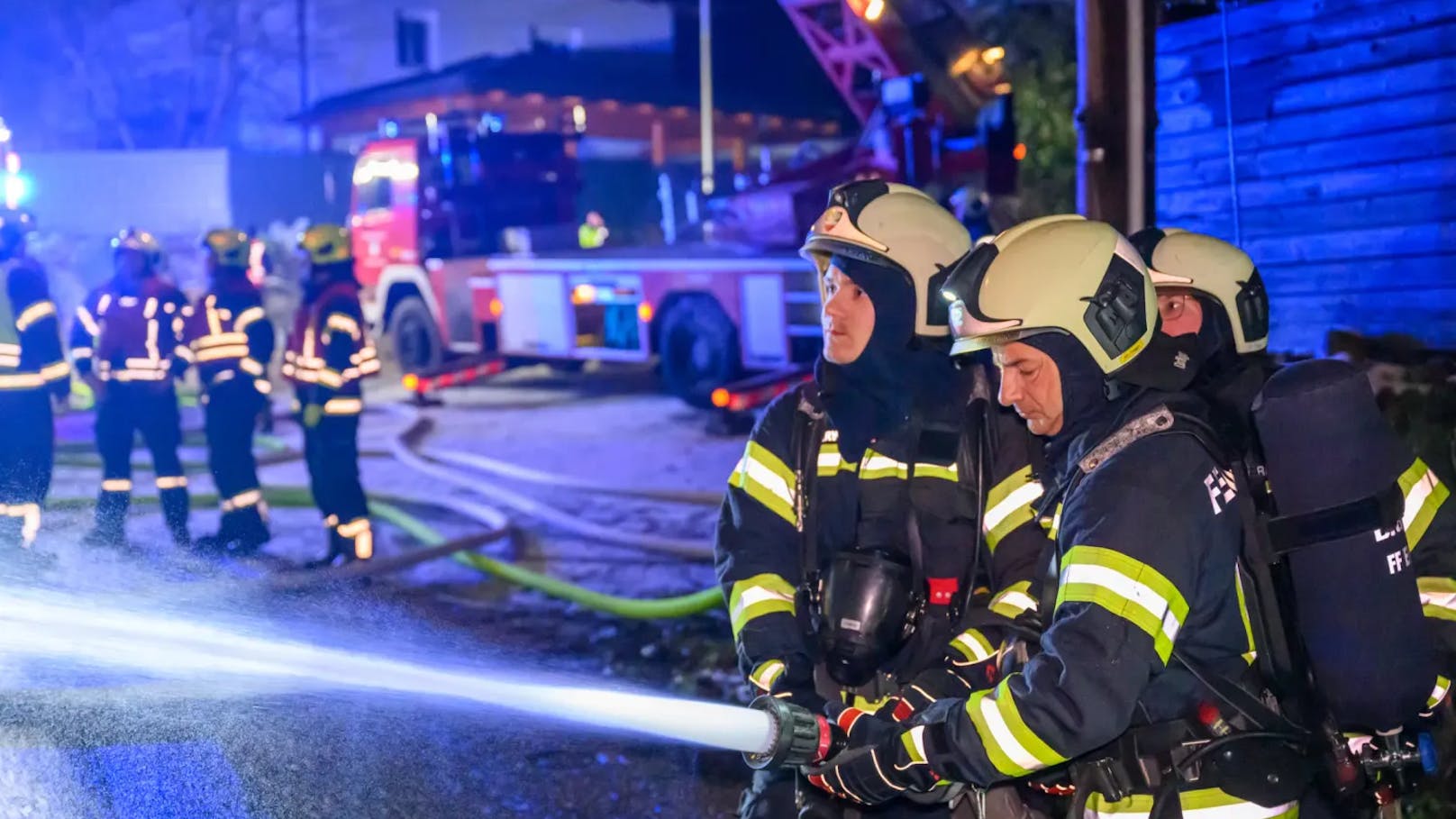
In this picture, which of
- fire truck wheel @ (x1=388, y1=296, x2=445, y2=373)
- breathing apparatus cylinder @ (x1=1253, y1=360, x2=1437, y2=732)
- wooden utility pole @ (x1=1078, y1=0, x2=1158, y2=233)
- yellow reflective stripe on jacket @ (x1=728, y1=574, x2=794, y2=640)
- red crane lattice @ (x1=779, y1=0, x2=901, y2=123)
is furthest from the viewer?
fire truck wheel @ (x1=388, y1=296, x2=445, y2=373)

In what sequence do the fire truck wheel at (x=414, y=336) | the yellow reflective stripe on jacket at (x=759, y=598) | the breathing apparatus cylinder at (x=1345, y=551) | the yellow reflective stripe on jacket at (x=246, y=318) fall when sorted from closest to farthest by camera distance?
the breathing apparatus cylinder at (x=1345, y=551) < the yellow reflective stripe on jacket at (x=759, y=598) < the yellow reflective stripe on jacket at (x=246, y=318) < the fire truck wheel at (x=414, y=336)

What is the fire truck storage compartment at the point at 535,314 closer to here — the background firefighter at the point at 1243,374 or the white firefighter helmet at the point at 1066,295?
the background firefighter at the point at 1243,374

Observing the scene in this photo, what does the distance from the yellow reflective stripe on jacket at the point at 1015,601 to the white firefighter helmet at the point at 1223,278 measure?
734 mm

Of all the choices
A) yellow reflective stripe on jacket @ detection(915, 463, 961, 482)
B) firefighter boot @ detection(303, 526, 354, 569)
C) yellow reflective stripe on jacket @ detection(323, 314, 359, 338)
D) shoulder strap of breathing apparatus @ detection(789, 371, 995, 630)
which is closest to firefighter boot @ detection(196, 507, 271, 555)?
firefighter boot @ detection(303, 526, 354, 569)

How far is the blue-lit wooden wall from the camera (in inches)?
195

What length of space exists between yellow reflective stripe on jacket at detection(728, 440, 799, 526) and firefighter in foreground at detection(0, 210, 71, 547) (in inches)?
212

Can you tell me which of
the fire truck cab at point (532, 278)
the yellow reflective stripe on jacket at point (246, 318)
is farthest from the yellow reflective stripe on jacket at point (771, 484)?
the fire truck cab at point (532, 278)

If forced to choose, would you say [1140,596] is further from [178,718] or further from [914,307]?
[178,718]

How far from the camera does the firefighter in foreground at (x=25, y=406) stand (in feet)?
22.6

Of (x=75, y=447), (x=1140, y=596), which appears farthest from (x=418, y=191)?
(x=1140, y=596)

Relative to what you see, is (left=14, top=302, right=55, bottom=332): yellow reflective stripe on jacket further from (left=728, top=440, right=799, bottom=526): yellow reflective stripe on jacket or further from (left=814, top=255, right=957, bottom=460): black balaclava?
(left=814, top=255, right=957, bottom=460): black balaclava

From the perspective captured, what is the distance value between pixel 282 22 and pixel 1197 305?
112ft

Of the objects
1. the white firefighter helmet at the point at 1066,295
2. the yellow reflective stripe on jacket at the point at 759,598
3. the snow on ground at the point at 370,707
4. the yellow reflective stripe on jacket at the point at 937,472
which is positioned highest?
the white firefighter helmet at the point at 1066,295

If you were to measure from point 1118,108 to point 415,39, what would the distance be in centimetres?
3111
